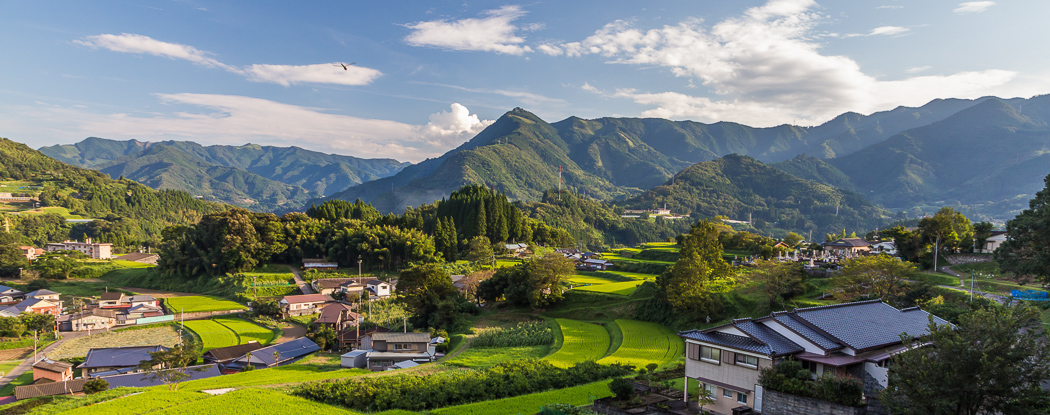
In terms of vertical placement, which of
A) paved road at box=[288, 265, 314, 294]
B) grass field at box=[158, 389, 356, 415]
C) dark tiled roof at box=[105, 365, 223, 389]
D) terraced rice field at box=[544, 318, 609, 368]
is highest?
grass field at box=[158, 389, 356, 415]

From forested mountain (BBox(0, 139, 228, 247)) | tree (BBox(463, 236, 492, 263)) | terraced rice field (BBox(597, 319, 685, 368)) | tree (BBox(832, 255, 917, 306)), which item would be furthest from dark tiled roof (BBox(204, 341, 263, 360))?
forested mountain (BBox(0, 139, 228, 247))

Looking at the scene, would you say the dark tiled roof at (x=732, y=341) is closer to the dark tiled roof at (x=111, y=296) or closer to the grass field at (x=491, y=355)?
the grass field at (x=491, y=355)

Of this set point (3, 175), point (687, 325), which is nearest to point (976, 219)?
point (687, 325)

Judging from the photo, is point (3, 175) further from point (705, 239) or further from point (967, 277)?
point (967, 277)

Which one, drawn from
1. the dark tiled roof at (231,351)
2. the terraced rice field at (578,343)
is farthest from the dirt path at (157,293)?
the terraced rice field at (578,343)

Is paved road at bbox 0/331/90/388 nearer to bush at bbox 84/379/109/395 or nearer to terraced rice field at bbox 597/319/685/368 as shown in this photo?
bush at bbox 84/379/109/395

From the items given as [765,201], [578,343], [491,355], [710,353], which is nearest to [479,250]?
[578,343]
